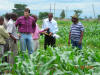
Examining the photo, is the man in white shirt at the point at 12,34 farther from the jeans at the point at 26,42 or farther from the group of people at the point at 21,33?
the jeans at the point at 26,42

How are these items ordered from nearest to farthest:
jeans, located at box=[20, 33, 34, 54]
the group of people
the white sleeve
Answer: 1. the group of people
2. the white sleeve
3. jeans, located at box=[20, 33, 34, 54]

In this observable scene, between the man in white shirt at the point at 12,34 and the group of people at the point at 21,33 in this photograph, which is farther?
the man in white shirt at the point at 12,34

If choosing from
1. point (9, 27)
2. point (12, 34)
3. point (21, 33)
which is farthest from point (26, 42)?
point (9, 27)

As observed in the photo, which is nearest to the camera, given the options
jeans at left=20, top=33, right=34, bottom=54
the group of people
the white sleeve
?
the group of people

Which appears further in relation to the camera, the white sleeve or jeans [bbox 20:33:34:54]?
jeans [bbox 20:33:34:54]

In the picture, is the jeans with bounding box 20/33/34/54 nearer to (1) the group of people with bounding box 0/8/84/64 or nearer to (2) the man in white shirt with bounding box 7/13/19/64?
(1) the group of people with bounding box 0/8/84/64

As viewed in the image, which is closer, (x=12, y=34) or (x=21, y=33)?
(x=12, y=34)

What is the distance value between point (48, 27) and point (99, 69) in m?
3.21

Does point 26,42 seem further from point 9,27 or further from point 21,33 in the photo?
point 9,27

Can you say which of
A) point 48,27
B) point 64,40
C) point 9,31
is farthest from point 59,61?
point 64,40

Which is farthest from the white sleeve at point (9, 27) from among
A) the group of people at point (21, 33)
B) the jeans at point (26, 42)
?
the jeans at point (26, 42)

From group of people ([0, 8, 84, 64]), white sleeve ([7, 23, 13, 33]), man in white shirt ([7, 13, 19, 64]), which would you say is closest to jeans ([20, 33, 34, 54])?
group of people ([0, 8, 84, 64])

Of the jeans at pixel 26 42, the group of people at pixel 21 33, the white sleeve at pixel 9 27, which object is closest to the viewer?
the group of people at pixel 21 33

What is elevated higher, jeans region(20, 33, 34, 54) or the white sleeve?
the white sleeve
